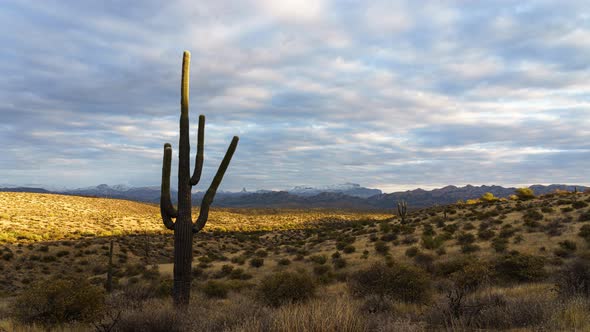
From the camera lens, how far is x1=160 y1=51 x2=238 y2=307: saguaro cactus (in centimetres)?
1073

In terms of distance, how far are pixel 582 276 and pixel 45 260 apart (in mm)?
35497

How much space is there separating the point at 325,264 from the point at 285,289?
38.8 ft

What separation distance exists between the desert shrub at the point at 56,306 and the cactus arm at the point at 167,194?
2843 millimetres

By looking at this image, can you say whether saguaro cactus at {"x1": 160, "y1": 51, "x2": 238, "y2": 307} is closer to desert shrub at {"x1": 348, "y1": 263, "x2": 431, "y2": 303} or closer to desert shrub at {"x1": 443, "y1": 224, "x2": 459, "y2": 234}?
desert shrub at {"x1": 348, "y1": 263, "x2": 431, "y2": 303}

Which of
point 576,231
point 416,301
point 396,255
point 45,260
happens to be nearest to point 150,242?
point 45,260

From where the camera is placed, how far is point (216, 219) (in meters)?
75.7

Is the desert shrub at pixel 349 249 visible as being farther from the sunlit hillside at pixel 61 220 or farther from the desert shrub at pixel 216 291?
the sunlit hillside at pixel 61 220

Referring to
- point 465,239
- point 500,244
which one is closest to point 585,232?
point 500,244

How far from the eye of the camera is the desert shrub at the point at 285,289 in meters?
12.1

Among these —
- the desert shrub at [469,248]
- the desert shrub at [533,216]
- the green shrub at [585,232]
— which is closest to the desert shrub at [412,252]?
the desert shrub at [469,248]

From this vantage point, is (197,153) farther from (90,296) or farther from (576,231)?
(576,231)

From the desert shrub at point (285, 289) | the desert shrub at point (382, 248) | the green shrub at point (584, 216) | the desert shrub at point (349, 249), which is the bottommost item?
the desert shrub at point (349, 249)

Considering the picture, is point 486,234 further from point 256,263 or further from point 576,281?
point 256,263

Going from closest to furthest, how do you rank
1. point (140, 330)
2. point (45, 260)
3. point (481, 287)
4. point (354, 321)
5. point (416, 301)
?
point (354, 321) < point (140, 330) < point (416, 301) < point (481, 287) < point (45, 260)
